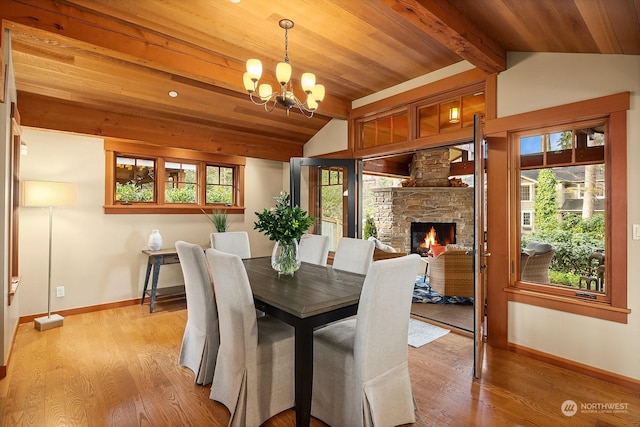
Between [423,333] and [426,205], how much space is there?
12.9 feet

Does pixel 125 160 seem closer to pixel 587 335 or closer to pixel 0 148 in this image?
pixel 0 148

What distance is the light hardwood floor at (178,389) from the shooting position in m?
2.07

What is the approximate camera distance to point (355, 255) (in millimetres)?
3051

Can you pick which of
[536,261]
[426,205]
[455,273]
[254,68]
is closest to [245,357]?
[254,68]

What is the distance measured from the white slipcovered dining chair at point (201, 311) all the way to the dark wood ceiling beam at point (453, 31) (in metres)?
2.14

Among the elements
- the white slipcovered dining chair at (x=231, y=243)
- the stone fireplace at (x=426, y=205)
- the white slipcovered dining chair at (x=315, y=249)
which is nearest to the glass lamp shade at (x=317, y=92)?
the white slipcovered dining chair at (x=315, y=249)

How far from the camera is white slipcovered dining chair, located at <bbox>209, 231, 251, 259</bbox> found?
3.59 metres

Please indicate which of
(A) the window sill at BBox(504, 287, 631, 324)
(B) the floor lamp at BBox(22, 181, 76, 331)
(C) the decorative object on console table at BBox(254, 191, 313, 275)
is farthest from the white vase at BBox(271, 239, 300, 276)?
(B) the floor lamp at BBox(22, 181, 76, 331)

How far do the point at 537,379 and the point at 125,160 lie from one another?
5121 mm

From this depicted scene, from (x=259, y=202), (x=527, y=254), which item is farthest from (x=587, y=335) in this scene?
(x=259, y=202)

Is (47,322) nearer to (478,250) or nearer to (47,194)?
(47,194)

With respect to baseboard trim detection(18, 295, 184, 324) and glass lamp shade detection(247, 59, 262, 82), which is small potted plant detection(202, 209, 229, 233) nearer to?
baseboard trim detection(18, 295, 184, 324)

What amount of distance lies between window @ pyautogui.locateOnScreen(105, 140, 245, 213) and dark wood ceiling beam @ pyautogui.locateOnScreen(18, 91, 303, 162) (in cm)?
32

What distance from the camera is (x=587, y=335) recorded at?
2.64 m
